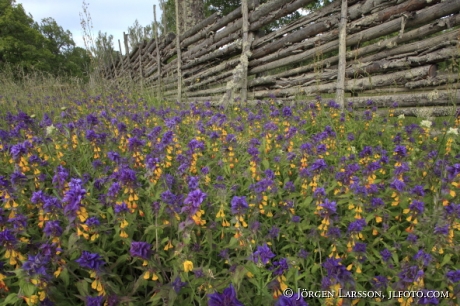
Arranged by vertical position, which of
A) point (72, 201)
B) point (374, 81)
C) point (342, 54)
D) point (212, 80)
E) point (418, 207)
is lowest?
point (418, 207)

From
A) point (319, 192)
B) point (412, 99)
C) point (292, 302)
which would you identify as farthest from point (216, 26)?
point (292, 302)

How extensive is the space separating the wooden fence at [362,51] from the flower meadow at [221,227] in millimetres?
1010

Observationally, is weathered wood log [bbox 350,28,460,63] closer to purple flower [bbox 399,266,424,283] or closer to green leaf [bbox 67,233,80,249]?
purple flower [bbox 399,266,424,283]

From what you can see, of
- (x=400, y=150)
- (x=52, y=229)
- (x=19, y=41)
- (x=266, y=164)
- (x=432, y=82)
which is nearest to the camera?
(x=52, y=229)

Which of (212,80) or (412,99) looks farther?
(212,80)

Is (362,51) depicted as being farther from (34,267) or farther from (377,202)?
(34,267)

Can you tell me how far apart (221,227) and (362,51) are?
13.4 ft

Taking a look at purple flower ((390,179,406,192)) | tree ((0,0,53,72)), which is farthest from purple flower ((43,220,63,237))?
tree ((0,0,53,72))

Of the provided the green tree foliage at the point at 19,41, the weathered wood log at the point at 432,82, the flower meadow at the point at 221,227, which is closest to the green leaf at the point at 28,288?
the flower meadow at the point at 221,227

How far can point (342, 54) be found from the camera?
475 centimetres

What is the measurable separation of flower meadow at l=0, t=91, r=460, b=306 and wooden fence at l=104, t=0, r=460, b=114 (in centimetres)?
101

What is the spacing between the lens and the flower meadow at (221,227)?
1444 millimetres

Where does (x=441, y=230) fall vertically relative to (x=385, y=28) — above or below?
below

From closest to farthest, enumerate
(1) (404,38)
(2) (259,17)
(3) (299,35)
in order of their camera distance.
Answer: (1) (404,38) < (3) (299,35) < (2) (259,17)
